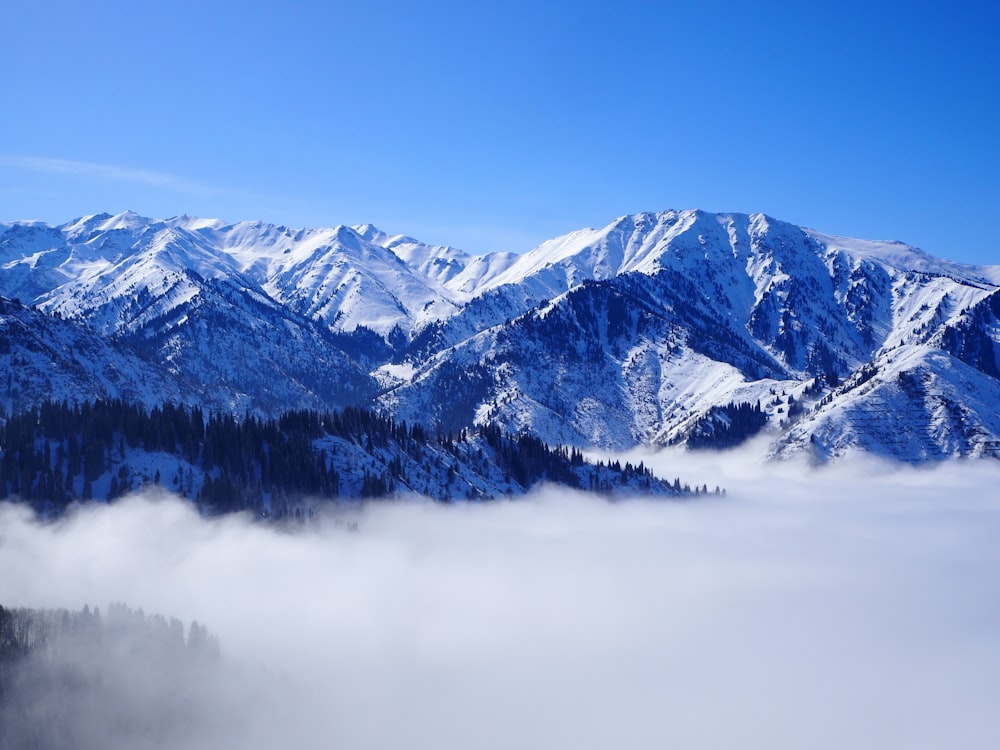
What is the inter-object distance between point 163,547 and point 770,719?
144 metres

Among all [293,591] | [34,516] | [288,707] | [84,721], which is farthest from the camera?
[293,591]

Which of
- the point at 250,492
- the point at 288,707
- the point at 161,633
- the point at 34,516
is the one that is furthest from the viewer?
the point at 250,492

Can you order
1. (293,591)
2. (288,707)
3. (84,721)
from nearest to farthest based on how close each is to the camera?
(84,721) → (288,707) → (293,591)

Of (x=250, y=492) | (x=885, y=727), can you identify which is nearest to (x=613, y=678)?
(x=885, y=727)

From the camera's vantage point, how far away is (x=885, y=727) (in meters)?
192

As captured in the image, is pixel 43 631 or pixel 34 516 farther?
pixel 34 516

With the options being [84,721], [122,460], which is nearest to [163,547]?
[122,460]

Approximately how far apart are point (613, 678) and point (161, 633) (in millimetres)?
106413

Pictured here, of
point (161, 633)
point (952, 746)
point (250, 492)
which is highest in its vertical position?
point (250, 492)

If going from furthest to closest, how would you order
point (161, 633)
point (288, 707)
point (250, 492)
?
1. point (250, 492)
2. point (288, 707)
3. point (161, 633)

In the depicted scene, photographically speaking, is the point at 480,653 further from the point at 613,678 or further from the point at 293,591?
the point at 293,591

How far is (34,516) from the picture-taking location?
16525 centimetres

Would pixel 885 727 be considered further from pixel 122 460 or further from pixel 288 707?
pixel 122 460

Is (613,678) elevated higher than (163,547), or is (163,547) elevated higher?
(163,547)
